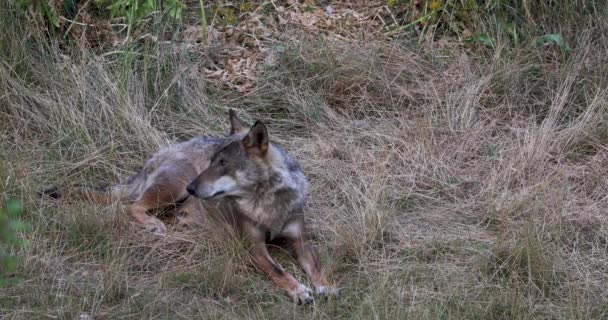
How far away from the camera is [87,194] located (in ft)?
20.7

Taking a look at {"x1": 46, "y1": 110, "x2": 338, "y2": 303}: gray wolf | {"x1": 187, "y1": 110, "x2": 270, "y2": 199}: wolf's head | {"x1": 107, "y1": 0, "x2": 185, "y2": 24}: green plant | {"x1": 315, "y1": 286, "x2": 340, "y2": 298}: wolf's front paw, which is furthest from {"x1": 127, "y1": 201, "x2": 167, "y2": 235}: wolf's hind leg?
{"x1": 107, "y1": 0, "x2": 185, "y2": 24}: green plant

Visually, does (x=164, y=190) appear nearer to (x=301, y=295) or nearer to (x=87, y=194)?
(x=87, y=194)

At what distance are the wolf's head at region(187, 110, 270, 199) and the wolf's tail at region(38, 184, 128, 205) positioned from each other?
867 millimetres

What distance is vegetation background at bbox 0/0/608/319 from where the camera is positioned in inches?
210

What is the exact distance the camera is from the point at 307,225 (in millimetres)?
6293

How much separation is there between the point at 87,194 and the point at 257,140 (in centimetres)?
137

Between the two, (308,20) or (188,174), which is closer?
(188,174)

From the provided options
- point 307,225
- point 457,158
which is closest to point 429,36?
point 457,158

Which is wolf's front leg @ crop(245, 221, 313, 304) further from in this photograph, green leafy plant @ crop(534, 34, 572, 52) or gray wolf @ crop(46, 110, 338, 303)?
green leafy plant @ crop(534, 34, 572, 52)

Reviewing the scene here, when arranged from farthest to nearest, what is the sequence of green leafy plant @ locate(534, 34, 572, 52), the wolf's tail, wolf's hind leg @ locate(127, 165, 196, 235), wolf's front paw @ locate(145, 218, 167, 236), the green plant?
green leafy plant @ locate(534, 34, 572, 52)
the green plant
wolf's hind leg @ locate(127, 165, 196, 235)
the wolf's tail
wolf's front paw @ locate(145, 218, 167, 236)

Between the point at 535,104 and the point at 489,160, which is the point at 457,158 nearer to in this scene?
the point at 489,160

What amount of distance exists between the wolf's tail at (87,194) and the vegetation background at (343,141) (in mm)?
170

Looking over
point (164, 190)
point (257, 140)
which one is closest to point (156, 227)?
point (164, 190)

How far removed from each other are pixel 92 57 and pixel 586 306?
190 inches
